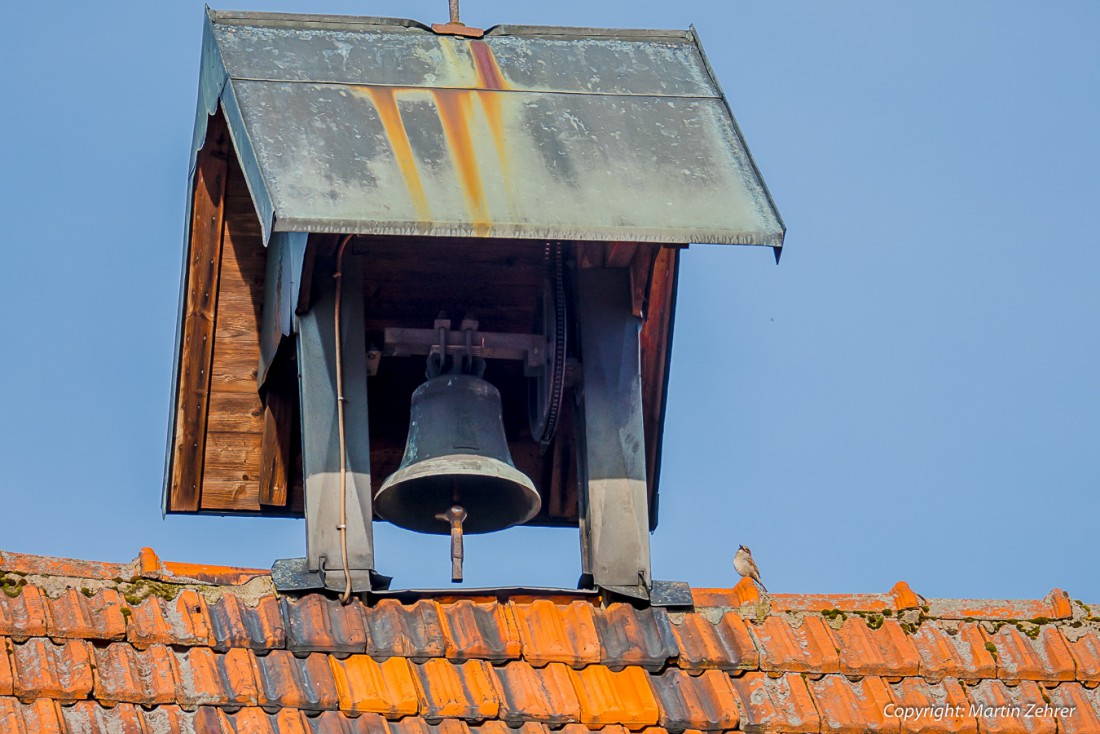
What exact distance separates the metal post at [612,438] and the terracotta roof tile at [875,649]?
0.59m

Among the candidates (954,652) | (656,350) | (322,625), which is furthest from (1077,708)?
(656,350)

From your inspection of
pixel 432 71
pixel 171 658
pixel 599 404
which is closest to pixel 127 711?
pixel 171 658

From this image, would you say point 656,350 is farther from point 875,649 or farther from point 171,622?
point 171,622

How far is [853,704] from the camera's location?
5852mm

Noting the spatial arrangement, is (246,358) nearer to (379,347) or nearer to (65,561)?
(379,347)

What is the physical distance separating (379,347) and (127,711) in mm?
1995

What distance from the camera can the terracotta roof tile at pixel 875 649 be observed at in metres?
5.98

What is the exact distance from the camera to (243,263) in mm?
7453

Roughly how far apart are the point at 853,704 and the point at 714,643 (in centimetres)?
43

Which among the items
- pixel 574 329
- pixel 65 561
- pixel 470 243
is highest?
pixel 470 243

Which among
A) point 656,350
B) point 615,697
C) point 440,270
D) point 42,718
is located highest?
point 440,270

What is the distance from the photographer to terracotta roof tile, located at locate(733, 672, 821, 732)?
5.73m

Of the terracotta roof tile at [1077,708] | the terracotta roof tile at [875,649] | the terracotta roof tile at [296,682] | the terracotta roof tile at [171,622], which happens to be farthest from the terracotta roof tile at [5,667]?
the terracotta roof tile at [1077,708]

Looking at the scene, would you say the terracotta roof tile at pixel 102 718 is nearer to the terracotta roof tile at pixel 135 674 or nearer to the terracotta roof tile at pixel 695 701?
the terracotta roof tile at pixel 135 674
